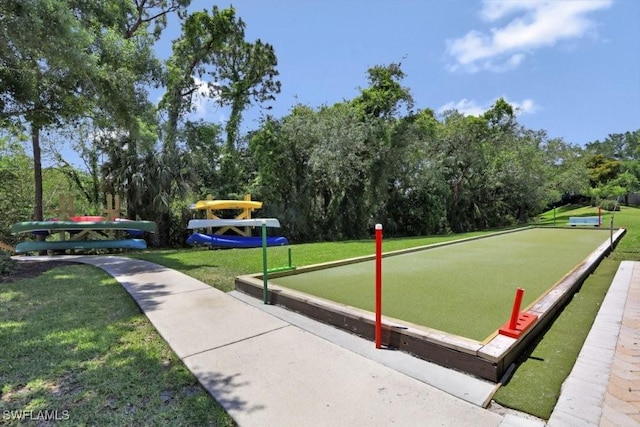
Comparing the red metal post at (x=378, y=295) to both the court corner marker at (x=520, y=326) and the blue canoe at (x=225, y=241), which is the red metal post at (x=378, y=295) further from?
the blue canoe at (x=225, y=241)

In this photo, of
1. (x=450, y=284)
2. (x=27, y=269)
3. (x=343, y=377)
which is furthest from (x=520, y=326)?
(x=27, y=269)

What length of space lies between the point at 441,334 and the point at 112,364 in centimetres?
256

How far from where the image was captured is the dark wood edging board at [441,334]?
2289 millimetres

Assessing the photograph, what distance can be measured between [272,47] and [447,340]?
16.7m

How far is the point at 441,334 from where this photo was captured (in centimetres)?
261

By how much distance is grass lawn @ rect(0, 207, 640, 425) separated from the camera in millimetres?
1991

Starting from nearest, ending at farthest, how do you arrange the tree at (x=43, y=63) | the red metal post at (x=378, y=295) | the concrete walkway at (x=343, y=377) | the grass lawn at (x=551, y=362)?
the concrete walkway at (x=343, y=377), the grass lawn at (x=551, y=362), the red metal post at (x=378, y=295), the tree at (x=43, y=63)

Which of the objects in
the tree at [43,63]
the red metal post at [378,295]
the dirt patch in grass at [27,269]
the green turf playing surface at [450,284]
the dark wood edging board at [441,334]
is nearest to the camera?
the dark wood edging board at [441,334]

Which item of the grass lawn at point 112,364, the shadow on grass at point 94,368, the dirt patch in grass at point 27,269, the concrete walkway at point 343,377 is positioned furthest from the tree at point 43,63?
the concrete walkway at point 343,377

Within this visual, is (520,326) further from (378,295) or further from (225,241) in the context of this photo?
(225,241)

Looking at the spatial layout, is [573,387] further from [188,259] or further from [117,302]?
[188,259]

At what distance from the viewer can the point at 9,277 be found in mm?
5547

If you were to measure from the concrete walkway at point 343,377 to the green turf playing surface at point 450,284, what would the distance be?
0.60 metres

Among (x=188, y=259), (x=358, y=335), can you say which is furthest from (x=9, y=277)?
(x=358, y=335)
